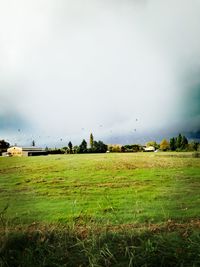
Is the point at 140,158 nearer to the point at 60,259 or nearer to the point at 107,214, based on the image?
the point at 107,214

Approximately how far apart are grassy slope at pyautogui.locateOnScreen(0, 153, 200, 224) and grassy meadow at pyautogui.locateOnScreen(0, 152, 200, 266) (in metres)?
0.01

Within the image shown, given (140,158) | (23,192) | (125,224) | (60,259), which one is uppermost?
(140,158)

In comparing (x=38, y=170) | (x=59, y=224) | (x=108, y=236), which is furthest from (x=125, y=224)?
(x=38, y=170)

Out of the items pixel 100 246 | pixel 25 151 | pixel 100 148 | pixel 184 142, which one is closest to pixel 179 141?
pixel 184 142

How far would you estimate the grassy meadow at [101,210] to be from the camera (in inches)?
227

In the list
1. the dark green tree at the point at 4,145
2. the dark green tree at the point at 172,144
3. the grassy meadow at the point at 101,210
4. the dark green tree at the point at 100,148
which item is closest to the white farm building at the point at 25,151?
the grassy meadow at the point at 101,210

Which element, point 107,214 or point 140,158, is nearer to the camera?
point 107,214

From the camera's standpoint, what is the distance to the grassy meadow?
5.78 meters

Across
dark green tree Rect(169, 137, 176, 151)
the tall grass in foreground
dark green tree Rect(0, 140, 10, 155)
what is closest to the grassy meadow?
the tall grass in foreground

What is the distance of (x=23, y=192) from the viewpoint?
19.7ft

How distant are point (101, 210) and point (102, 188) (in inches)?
14.6

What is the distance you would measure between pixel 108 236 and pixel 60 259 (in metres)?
0.68

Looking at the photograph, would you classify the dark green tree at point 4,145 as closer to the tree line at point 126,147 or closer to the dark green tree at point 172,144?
the tree line at point 126,147

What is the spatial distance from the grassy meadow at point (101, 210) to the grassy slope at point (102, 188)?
1 centimetres
